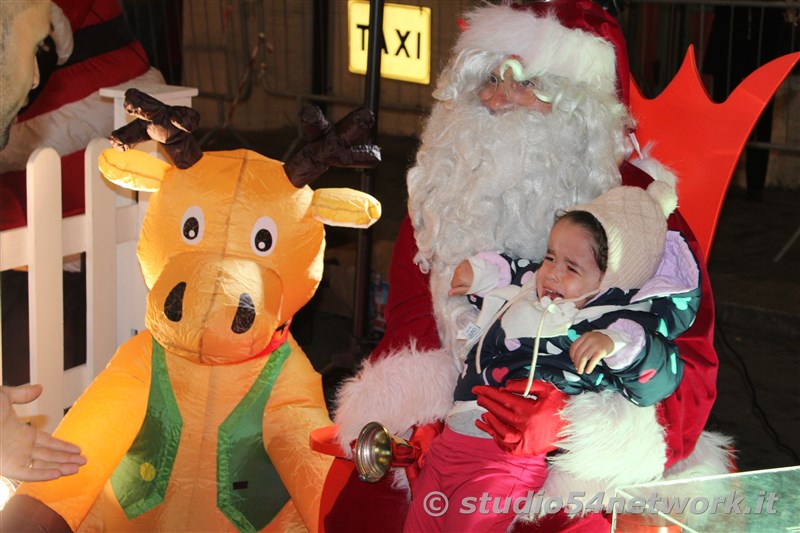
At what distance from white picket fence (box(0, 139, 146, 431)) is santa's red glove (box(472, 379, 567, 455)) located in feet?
4.87

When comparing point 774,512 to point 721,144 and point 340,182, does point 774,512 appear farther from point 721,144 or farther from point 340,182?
point 340,182

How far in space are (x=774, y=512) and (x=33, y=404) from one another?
2100mm

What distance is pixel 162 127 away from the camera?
248cm

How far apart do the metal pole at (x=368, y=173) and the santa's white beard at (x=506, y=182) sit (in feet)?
2.64

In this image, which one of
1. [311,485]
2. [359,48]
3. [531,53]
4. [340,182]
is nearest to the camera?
[531,53]

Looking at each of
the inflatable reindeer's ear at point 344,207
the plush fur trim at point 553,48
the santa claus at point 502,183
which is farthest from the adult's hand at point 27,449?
the plush fur trim at point 553,48

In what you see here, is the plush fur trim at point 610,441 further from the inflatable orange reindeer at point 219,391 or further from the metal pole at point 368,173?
the metal pole at point 368,173

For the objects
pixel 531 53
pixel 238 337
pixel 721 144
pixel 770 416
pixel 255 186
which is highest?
Result: pixel 531 53

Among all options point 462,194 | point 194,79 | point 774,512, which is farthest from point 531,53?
point 194,79

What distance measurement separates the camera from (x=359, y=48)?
14.2 feet

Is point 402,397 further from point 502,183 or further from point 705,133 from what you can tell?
point 705,133

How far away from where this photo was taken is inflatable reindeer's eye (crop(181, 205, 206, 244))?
2.49 m

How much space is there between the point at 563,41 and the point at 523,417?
2.64 ft

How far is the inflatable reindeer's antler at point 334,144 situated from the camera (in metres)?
2.45
